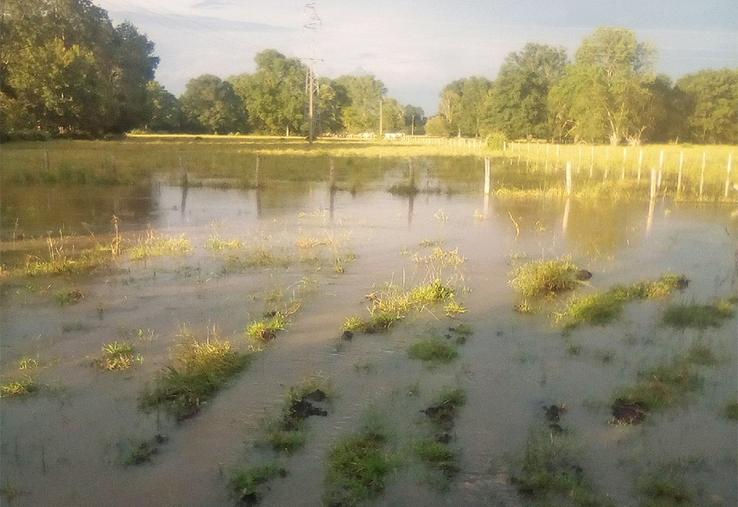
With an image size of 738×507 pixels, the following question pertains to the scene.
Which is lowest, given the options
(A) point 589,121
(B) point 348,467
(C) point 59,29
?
(B) point 348,467

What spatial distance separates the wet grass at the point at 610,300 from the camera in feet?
30.7

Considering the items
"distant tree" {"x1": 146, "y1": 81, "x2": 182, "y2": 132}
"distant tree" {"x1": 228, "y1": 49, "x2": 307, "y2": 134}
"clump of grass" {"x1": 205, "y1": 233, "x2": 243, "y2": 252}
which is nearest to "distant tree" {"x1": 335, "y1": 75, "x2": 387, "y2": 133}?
"distant tree" {"x1": 228, "y1": 49, "x2": 307, "y2": 134}

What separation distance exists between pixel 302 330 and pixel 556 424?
3.70 meters

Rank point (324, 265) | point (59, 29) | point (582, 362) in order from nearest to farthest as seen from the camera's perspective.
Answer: point (582, 362), point (324, 265), point (59, 29)

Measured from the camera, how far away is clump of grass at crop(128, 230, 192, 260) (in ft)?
43.0

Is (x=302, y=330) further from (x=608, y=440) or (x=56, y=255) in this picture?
(x=56, y=255)

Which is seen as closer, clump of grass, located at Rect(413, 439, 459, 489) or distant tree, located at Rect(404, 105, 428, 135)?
clump of grass, located at Rect(413, 439, 459, 489)

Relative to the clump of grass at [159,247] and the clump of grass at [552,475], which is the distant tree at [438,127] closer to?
the clump of grass at [159,247]

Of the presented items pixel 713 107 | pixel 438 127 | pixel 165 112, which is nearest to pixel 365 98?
pixel 438 127

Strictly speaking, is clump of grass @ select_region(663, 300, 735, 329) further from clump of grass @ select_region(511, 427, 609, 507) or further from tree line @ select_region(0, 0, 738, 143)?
tree line @ select_region(0, 0, 738, 143)

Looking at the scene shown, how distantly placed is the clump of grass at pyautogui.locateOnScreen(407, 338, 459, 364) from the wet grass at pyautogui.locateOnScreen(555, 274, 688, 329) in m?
1.95

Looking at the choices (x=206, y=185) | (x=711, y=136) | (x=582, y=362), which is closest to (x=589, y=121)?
(x=711, y=136)

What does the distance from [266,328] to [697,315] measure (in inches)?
227

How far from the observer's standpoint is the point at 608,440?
584 centimetres
